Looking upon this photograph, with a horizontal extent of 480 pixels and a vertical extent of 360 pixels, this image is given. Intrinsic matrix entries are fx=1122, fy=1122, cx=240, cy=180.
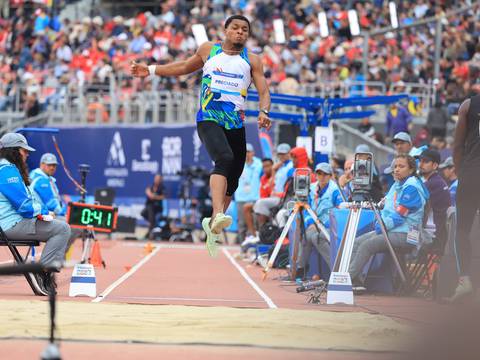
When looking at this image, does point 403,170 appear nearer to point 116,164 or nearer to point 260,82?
point 260,82


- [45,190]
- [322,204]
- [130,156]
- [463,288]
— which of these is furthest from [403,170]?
[130,156]

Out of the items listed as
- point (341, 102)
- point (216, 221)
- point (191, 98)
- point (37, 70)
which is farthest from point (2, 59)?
point (216, 221)

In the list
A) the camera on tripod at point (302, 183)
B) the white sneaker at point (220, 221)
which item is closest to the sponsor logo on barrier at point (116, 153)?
the camera on tripod at point (302, 183)

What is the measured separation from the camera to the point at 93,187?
28.3 m

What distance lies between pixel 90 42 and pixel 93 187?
28.3 feet

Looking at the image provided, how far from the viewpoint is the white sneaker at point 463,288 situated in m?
10.5

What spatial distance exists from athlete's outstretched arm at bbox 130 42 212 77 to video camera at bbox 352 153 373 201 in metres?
2.43

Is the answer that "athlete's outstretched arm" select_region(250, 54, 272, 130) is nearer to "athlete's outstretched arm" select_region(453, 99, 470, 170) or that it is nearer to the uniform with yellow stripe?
the uniform with yellow stripe

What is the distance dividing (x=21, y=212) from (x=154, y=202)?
587 inches

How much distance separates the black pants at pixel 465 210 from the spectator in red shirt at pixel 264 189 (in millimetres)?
8028

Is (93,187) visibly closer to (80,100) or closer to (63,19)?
(80,100)

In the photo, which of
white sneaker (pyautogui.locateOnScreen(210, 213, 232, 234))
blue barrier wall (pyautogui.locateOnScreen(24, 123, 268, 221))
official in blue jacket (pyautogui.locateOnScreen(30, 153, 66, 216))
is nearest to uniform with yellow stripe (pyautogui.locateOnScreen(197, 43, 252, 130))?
white sneaker (pyautogui.locateOnScreen(210, 213, 232, 234))

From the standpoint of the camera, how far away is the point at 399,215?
40.4ft

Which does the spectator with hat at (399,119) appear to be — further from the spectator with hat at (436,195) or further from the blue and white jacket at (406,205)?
the blue and white jacket at (406,205)
